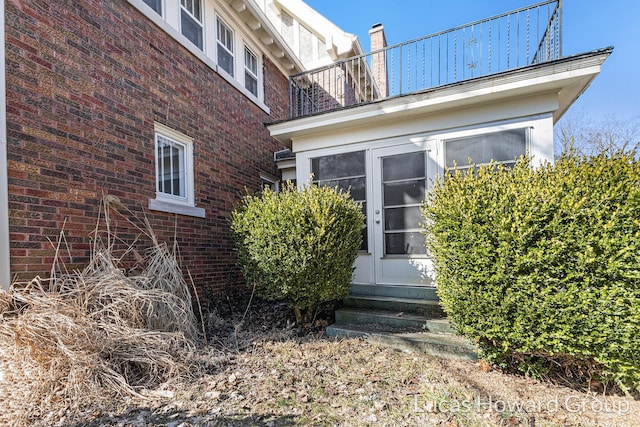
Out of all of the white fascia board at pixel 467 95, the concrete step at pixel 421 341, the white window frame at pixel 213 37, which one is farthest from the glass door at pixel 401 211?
the white window frame at pixel 213 37

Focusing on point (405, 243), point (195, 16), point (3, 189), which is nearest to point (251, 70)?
point (195, 16)

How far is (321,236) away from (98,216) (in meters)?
2.69

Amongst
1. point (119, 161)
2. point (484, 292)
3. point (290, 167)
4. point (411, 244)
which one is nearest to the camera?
point (484, 292)

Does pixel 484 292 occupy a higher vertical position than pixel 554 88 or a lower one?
lower

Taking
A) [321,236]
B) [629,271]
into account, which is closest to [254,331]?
[321,236]

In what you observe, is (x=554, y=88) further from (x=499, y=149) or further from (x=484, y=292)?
(x=484, y=292)

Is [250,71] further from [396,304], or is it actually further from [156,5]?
[396,304]

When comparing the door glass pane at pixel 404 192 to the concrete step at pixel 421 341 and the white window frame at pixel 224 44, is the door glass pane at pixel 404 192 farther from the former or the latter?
the white window frame at pixel 224 44

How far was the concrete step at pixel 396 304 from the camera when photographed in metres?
4.25

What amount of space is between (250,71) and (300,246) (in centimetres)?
502

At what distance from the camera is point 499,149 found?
14.4 feet

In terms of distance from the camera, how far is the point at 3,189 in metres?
2.88

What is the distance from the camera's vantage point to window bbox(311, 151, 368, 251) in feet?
16.9

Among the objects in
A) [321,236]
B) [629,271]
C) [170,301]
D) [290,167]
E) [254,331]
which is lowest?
[254,331]
